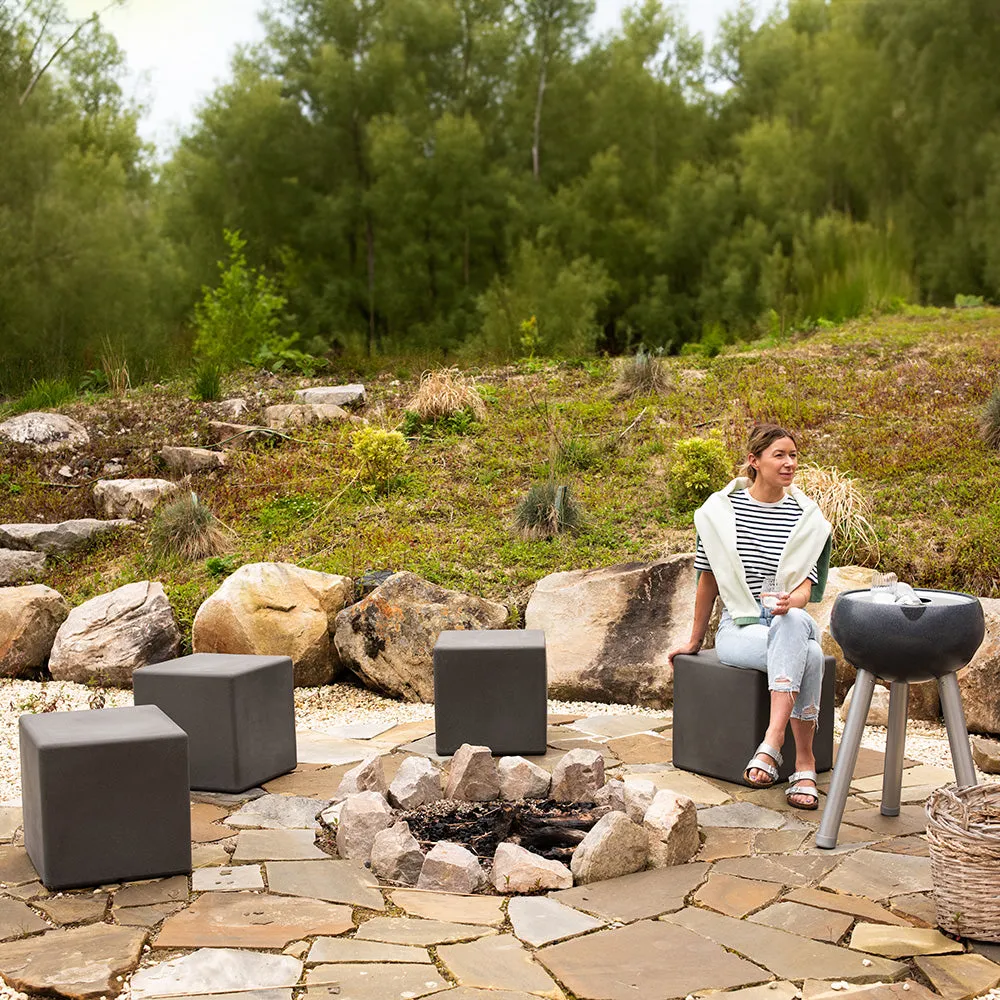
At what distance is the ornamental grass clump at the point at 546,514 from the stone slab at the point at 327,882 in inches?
138

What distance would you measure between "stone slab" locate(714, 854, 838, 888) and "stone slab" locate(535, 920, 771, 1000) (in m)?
0.45

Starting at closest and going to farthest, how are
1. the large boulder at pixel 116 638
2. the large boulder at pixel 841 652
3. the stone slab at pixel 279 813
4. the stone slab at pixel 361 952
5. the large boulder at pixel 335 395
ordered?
the stone slab at pixel 361 952
the stone slab at pixel 279 813
the large boulder at pixel 841 652
the large boulder at pixel 116 638
the large boulder at pixel 335 395

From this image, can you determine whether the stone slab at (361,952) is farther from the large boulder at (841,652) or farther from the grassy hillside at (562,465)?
the grassy hillside at (562,465)

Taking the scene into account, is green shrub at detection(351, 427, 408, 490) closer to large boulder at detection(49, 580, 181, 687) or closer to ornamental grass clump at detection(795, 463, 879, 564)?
large boulder at detection(49, 580, 181, 687)

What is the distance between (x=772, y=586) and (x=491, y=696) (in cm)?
119

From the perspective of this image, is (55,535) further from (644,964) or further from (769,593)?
(644,964)

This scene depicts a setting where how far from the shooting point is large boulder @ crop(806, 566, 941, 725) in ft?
16.9

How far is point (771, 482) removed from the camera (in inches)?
164

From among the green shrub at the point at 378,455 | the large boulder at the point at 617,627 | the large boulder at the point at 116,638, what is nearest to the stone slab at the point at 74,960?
the large boulder at the point at 617,627

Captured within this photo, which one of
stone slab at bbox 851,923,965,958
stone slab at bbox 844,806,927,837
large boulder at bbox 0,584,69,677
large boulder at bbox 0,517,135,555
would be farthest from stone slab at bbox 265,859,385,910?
large boulder at bbox 0,517,135,555

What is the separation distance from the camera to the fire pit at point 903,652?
3.16 metres

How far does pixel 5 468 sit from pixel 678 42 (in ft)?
47.1

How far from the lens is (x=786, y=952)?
2.74 m

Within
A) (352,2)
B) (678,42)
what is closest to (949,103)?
(678,42)
